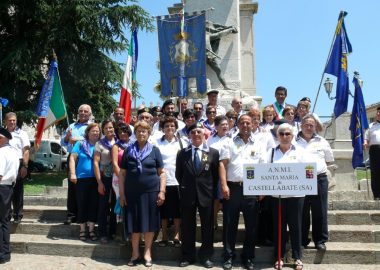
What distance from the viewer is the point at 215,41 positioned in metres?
12.1

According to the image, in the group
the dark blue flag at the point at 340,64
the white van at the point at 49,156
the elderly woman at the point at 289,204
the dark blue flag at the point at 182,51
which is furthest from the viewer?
the white van at the point at 49,156

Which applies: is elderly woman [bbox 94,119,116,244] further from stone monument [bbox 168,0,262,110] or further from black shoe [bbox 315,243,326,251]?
stone monument [bbox 168,0,262,110]

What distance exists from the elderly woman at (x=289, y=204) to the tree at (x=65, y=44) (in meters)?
12.4

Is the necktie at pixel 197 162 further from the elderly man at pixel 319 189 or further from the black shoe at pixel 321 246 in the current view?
the black shoe at pixel 321 246

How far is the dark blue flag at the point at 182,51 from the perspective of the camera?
10.7 meters

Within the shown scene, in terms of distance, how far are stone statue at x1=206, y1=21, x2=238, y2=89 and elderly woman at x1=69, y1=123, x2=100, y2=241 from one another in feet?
19.0

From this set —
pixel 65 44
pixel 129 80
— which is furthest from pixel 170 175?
pixel 65 44

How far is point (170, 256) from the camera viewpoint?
607 cm

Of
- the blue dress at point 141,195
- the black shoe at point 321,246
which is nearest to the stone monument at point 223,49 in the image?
the blue dress at point 141,195

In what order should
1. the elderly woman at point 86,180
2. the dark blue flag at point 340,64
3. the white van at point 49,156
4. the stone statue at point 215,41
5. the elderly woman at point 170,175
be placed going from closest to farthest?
the elderly woman at point 170,175 → the elderly woman at point 86,180 → the dark blue flag at point 340,64 → the stone statue at point 215,41 → the white van at point 49,156

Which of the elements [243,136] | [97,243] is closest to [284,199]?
[243,136]

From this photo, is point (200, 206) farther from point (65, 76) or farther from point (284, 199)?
point (65, 76)

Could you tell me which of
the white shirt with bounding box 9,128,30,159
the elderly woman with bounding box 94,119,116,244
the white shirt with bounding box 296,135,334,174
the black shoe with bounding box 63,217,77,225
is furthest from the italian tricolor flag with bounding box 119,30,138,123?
the white shirt with bounding box 296,135,334,174

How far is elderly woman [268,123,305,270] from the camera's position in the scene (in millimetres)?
5430
